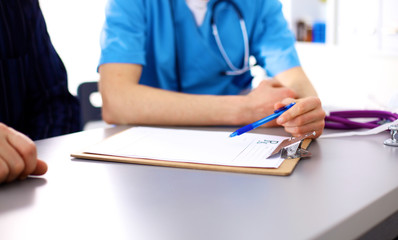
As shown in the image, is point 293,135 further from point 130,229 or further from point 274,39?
point 274,39

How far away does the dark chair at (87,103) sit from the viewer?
1.52m

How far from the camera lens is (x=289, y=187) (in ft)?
1.94

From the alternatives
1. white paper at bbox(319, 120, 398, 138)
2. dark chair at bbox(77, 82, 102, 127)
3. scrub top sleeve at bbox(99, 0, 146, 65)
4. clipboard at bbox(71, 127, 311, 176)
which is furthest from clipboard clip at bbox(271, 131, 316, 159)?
dark chair at bbox(77, 82, 102, 127)

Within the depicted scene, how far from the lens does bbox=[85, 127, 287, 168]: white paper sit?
0.70 m

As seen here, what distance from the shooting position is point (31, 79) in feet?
3.96

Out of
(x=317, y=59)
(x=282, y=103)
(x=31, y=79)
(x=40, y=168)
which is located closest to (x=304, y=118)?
(x=282, y=103)

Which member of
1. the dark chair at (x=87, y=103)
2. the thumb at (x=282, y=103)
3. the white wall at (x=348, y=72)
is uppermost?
Answer: the thumb at (x=282, y=103)

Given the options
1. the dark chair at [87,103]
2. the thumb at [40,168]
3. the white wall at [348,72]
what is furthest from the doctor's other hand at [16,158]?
the white wall at [348,72]

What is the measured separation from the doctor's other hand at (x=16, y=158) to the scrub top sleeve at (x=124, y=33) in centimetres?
52

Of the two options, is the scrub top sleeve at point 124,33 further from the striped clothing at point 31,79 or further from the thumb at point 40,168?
the thumb at point 40,168

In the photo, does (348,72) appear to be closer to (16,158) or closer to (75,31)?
(75,31)

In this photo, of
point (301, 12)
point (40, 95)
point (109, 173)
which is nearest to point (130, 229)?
point (109, 173)

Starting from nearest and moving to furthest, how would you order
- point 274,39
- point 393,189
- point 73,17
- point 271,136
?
point 393,189 < point 271,136 < point 274,39 < point 73,17

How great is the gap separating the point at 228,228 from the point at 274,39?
3.27ft
